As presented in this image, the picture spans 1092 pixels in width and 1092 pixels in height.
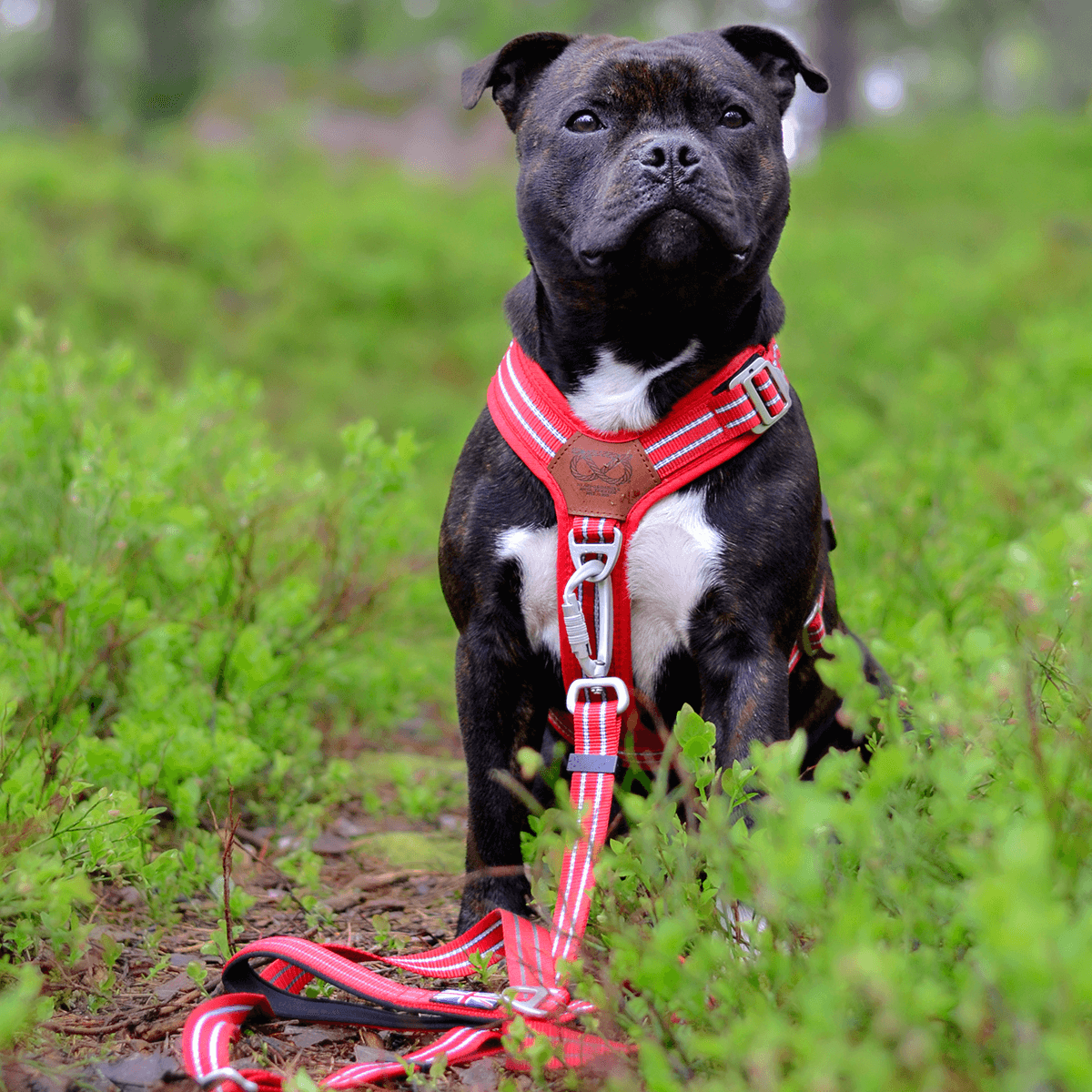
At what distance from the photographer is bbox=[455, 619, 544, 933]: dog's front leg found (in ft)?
7.91

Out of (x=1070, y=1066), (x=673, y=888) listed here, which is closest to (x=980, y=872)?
(x=1070, y=1066)

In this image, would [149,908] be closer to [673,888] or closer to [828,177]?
[673,888]

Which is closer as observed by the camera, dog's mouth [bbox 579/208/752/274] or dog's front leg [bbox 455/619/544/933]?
dog's mouth [bbox 579/208/752/274]

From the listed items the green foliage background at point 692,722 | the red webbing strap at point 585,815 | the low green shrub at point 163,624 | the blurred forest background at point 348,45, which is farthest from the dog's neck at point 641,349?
the blurred forest background at point 348,45

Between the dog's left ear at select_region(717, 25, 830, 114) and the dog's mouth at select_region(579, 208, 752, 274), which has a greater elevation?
the dog's left ear at select_region(717, 25, 830, 114)

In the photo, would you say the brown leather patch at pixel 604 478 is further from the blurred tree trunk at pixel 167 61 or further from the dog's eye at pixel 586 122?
the blurred tree trunk at pixel 167 61

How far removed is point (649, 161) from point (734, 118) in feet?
1.10

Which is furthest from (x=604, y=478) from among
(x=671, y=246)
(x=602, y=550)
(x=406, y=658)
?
(x=406, y=658)

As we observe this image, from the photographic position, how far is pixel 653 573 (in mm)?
2314

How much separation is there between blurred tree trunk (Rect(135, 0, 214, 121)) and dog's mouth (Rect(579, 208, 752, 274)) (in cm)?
1791

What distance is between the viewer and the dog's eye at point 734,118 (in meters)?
2.44

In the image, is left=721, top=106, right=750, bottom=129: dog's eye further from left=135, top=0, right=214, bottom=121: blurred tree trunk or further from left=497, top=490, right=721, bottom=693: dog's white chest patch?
left=135, top=0, right=214, bottom=121: blurred tree trunk

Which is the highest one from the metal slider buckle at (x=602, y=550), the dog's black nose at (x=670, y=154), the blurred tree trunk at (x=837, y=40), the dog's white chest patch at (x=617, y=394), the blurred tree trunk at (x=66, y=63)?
the blurred tree trunk at (x=837, y=40)

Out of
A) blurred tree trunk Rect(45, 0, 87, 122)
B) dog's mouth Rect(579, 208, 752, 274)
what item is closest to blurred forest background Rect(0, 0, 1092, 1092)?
dog's mouth Rect(579, 208, 752, 274)
